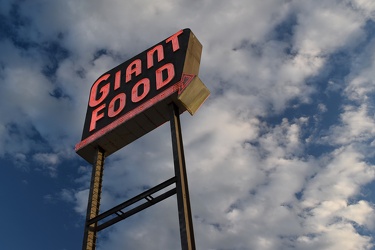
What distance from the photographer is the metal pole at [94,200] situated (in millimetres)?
13152

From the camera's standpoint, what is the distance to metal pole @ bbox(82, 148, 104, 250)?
13152 millimetres

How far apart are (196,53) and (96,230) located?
829 centimetres

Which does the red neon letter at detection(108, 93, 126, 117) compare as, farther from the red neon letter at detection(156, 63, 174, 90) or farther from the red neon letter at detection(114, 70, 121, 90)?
the red neon letter at detection(156, 63, 174, 90)

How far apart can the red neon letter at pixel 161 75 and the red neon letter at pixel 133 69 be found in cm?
149

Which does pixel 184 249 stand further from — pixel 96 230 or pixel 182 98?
pixel 182 98

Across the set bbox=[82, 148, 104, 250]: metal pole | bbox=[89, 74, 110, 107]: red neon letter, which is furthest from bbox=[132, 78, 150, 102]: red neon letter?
bbox=[82, 148, 104, 250]: metal pole

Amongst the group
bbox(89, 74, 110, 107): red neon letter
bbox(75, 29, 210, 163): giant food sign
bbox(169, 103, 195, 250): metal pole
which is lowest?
bbox(169, 103, 195, 250): metal pole

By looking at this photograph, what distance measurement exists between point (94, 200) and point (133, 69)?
6471mm

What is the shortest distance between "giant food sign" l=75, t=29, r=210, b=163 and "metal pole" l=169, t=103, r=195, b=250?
79 cm

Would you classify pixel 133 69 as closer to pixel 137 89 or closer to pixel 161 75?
pixel 137 89

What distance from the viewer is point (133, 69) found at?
57.3 ft

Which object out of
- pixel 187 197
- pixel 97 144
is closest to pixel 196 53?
pixel 97 144

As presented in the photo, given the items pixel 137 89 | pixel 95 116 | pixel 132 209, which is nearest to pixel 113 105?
pixel 95 116

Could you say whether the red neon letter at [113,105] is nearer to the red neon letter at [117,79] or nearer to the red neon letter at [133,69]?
the red neon letter at [117,79]
